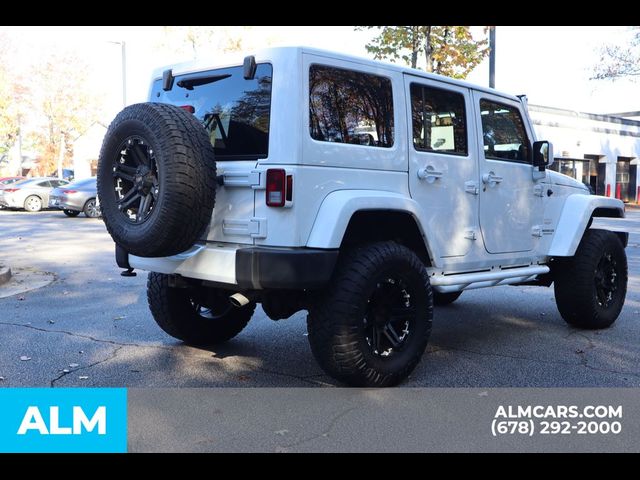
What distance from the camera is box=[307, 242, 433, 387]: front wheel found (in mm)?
4203

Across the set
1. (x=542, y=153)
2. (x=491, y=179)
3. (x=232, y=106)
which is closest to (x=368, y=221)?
(x=232, y=106)

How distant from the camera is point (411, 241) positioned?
4.96m

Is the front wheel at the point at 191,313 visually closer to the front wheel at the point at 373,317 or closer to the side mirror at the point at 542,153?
the front wheel at the point at 373,317

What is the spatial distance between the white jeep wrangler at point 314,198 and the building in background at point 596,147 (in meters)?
27.0

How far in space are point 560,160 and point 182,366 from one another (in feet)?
104

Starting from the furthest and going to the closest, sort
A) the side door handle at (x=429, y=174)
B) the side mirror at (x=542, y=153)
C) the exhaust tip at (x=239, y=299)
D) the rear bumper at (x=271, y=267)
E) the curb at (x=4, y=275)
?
the curb at (x=4, y=275), the side mirror at (x=542, y=153), the side door handle at (x=429, y=174), the exhaust tip at (x=239, y=299), the rear bumper at (x=271, y=267)

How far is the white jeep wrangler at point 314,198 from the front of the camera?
4.12m

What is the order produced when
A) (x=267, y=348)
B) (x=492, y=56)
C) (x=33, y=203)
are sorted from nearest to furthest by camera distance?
(x=267, y=348) → (x=492, y=56) → (x=33, y=203)

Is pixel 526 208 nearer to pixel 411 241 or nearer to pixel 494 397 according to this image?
pixel 411 241

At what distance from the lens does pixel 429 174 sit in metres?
4.90

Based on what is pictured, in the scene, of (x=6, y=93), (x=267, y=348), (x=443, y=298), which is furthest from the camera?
(x=6, y=93)

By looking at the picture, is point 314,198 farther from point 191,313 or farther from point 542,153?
point 542,153

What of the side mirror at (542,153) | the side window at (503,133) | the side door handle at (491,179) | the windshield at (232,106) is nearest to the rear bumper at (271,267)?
the windshield at (232,106)

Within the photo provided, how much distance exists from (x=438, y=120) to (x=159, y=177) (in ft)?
7.23
